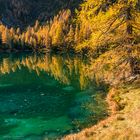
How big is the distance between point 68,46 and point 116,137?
454 ft

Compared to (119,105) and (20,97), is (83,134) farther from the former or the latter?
(20,97)

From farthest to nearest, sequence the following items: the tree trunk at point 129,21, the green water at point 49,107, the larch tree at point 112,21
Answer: the tree trunk at point 129,21, the larch tree at point 112,21, the green water at point 49,107

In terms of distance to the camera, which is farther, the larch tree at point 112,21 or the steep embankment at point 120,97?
the larch tree at point 112,21

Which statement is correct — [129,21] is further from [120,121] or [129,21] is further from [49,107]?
[120,121]

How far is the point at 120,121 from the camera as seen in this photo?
111ft

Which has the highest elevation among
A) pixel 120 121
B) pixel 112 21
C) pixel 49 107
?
pixel 112 21

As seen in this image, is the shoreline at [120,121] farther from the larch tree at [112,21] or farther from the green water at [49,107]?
the larch tree at [112,21]

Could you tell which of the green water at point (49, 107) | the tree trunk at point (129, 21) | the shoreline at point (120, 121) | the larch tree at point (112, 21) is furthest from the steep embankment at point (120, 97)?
the tree trunk at point (129, 21)

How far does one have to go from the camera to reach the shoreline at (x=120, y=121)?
28.8 m

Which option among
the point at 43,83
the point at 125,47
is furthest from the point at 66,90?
the point at 125,47

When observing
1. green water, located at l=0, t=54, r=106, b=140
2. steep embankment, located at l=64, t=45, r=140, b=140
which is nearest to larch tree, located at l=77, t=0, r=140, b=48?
steep embankment, located at l=64, t=45, r=140, b=140

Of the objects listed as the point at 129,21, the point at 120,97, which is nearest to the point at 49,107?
the point at 120,97

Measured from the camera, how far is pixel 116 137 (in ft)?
93.1

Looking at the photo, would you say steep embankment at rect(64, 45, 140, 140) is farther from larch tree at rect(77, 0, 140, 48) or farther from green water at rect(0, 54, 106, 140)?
green water at rect(0, 54, 106, 140)
